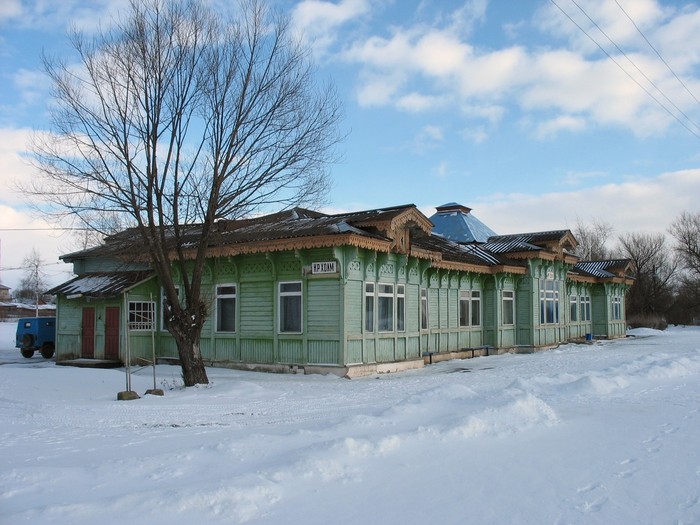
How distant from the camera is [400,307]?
60.0 ft

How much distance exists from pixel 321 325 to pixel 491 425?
26.1 feet

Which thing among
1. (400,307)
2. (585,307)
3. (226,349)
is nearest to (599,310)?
(585,307)

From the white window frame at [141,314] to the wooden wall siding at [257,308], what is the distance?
3.36 m

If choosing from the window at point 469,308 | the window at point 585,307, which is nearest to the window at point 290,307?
the window at point 469,308

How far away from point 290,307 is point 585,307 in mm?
24192

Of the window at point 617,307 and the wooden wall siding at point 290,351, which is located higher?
the window at point 617,307

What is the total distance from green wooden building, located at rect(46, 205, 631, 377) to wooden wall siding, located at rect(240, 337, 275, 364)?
0.10 ft

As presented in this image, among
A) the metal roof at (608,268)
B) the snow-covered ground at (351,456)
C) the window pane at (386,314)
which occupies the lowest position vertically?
the snow-covered ground at (351,456)

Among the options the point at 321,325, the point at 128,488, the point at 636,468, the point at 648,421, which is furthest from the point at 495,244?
the point at 128,488

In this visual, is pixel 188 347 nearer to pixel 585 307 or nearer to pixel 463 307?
pixel 463 307

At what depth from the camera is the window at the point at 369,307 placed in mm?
16781

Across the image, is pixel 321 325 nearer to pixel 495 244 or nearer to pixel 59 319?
pixel 59 319

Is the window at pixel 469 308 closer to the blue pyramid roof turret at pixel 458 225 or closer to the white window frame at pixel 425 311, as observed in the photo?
the white window frame at pixel 425 311

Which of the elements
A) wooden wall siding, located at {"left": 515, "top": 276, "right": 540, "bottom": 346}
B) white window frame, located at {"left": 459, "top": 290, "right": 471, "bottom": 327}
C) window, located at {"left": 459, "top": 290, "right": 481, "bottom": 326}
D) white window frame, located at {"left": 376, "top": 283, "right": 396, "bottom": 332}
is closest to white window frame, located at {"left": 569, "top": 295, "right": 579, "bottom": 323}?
wooden wall siding, located at {"left": 515, "top": 276, "right": 540, "bottom": 346}
